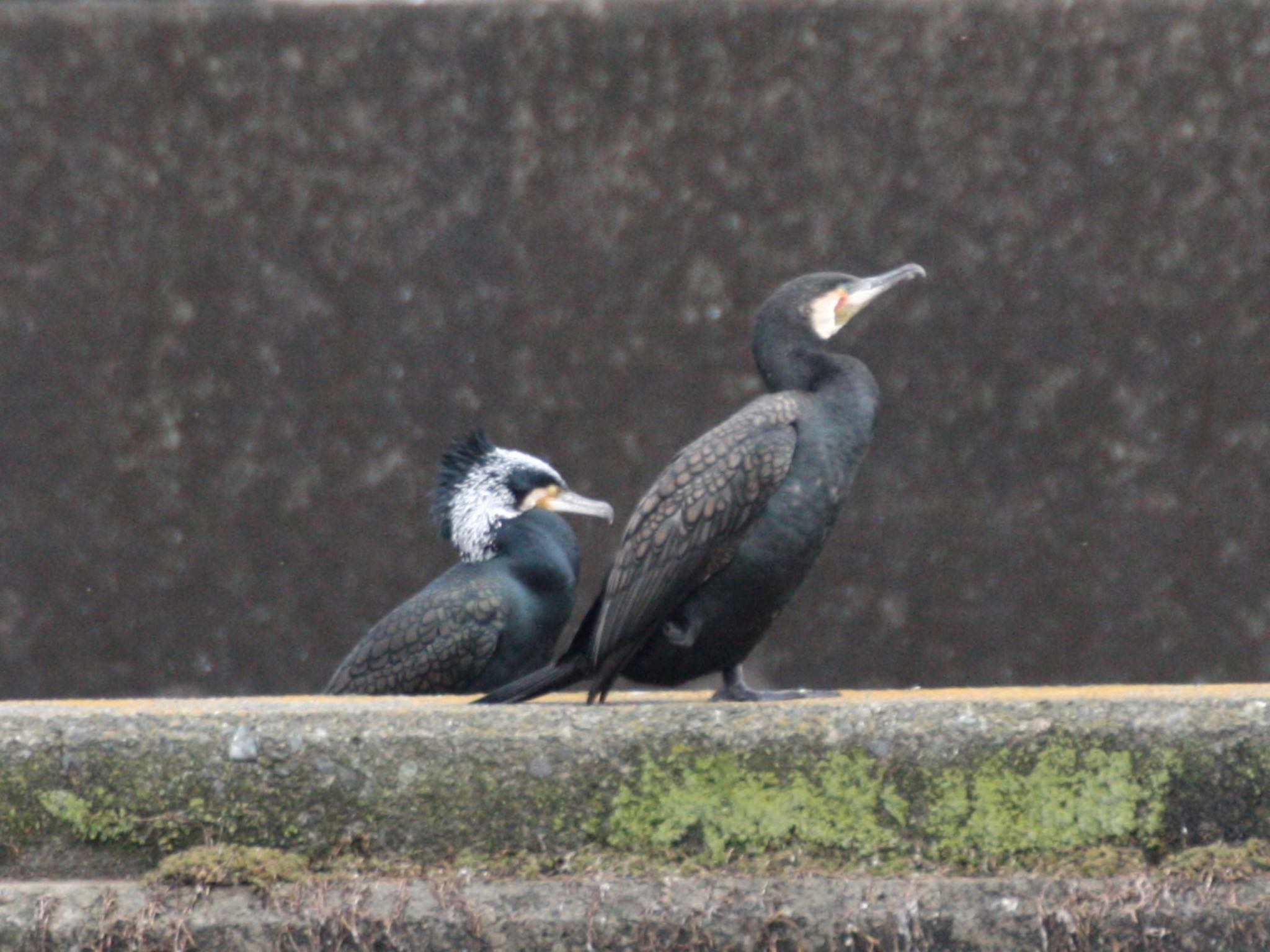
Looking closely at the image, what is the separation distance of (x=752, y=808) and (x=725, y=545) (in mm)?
500

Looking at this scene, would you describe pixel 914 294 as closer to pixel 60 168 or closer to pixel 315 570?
pixel 315 570

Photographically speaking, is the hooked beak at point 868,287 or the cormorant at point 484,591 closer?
the hooked beak at point 868,287

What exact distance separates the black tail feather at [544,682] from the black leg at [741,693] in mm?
233

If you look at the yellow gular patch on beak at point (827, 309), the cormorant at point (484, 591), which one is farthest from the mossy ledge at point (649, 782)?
the cormorant at point (484, 591)

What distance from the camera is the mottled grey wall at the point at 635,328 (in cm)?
487

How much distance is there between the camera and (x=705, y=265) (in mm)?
4871

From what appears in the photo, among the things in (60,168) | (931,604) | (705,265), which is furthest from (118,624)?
(931,604)

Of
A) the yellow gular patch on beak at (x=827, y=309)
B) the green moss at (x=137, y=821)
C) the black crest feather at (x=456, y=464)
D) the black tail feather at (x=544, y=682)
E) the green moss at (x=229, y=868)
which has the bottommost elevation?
the green moss at (x=229, y=868)

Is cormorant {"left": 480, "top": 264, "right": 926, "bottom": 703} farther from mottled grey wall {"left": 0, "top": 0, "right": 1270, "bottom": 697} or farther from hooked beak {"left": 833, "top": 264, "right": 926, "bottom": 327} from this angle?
mottled grey wall {"left": 0, "top": 0, "right": 1270, "bottom": 697}

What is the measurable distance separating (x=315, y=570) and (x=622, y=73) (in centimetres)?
147

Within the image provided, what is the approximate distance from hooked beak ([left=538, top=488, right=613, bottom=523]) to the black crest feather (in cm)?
19

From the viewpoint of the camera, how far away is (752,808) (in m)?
2.77

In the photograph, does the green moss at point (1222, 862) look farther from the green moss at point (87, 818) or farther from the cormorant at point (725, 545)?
the green moss at point (87, 818)

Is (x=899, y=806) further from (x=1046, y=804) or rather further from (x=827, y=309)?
(x=827, y=309)
